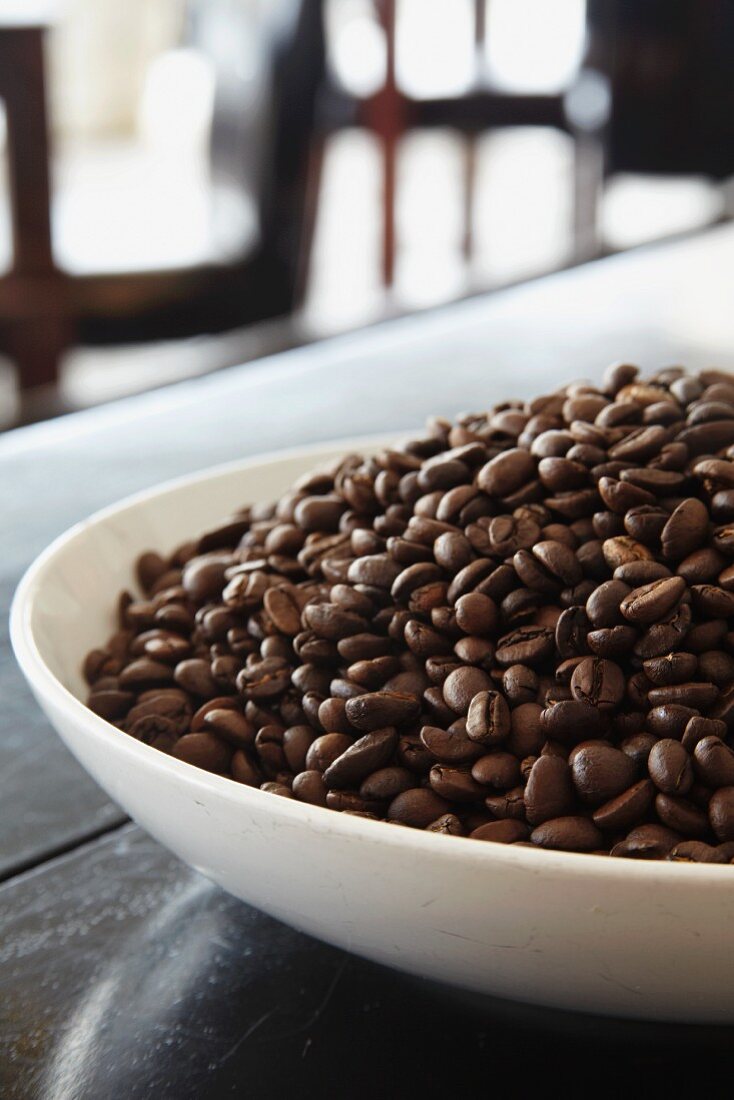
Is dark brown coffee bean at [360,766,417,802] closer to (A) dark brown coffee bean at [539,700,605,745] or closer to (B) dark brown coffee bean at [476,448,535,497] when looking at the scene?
(A) dark brown coffee bean at [539,700,605,745]

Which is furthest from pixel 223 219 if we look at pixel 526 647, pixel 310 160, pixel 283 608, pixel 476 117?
pixel 526 647

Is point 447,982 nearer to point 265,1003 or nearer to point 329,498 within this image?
point 265,1003

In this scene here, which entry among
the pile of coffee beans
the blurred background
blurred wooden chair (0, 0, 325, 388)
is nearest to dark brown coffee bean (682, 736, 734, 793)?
the pile of coffee beans

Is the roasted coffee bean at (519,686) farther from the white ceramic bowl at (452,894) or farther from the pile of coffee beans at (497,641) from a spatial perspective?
the white ceramic bowl at (452,894)

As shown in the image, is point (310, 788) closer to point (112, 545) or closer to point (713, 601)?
point (713, 601)

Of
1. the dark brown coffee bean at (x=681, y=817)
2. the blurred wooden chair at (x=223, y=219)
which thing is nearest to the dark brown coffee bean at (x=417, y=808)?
the dark brown coffee bean at (x=681, y=817)

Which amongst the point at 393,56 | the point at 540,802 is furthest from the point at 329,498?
the point at 393,56
